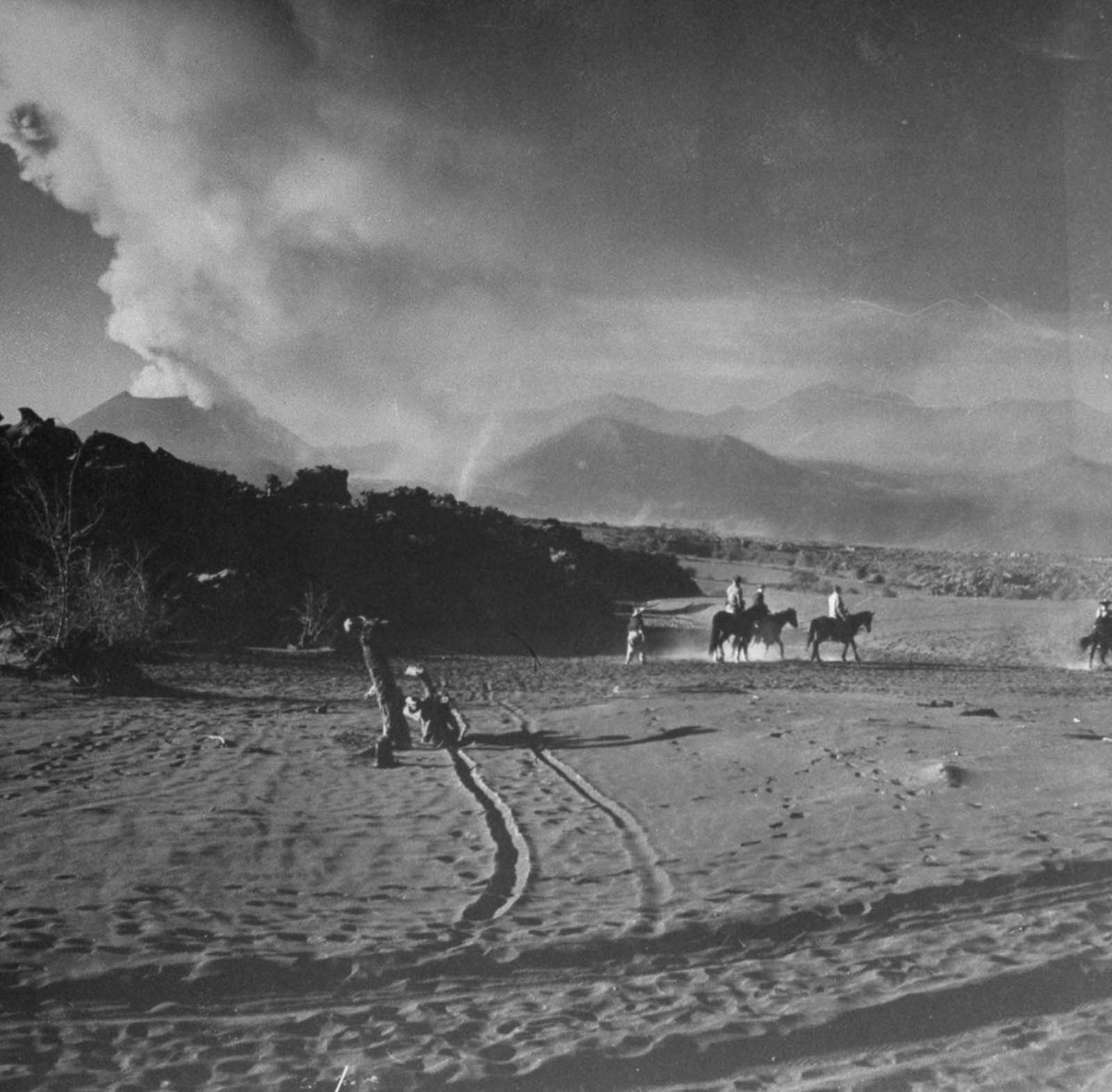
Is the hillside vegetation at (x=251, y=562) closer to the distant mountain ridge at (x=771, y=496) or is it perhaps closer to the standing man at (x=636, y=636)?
the standing man at (x=636, y=636)

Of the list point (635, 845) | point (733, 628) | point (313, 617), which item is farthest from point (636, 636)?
point (635, 845)

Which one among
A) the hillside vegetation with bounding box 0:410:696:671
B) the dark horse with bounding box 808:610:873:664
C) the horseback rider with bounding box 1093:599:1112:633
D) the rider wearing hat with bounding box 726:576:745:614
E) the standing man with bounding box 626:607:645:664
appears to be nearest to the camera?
the hillside vegetation with bounding box 0:410:696:671

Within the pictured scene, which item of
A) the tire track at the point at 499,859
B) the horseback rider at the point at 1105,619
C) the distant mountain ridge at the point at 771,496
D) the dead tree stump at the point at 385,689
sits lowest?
the tire track at the point at 499,859

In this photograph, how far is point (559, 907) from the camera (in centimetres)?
606

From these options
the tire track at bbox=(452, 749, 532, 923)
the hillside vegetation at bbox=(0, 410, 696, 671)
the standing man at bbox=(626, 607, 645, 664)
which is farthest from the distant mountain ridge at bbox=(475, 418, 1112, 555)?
the tire track at bbox=(452, 749, 532, 923)

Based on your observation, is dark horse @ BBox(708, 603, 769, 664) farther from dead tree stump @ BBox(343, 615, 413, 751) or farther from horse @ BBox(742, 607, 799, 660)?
dead tree stump @ BBox(343, 615, 413, 751)

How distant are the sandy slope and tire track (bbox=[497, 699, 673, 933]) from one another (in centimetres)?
4

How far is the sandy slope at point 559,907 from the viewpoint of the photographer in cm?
436

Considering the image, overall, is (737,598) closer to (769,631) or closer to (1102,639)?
(769,631)

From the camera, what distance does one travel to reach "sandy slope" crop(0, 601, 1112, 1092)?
4.36 meters

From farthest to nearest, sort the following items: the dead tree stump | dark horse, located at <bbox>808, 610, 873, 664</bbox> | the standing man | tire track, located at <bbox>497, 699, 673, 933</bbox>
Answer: dark horse, located at <bbox>808, 610, 873, 664</bbox> → the standing man → the dead tree stump → tire track, located at <bbox>497, 699, 673, 933</bbox>

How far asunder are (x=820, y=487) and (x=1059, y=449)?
43392 mm

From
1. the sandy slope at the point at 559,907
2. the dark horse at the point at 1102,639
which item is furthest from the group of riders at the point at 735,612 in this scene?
the sandy slope at the point at 559,907

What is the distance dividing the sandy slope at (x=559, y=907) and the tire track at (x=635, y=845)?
1.5 inches
